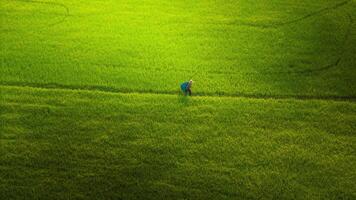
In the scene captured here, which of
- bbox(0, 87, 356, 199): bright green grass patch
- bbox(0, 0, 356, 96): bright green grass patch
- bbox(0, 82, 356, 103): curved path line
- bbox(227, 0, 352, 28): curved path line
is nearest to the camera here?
bbox(0, 87, 356, 199): bright green grass patch

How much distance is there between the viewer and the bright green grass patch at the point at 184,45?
5691mm

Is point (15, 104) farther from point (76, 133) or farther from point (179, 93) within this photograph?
point (179, 93)

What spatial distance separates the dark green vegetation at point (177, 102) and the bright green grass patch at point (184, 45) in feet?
0.10

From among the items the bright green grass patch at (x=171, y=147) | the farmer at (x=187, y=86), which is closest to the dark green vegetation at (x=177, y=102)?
the bright green grass patch at (x=171, y=147)

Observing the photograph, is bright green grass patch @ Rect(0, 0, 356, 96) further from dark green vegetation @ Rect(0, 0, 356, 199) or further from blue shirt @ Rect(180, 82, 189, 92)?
blue shirt @ Rect(180, 82, 189, 92)

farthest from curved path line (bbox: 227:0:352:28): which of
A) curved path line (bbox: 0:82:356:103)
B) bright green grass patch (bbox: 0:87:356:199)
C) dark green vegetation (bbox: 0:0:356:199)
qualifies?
bright green grass patch (bbox: 0:87:356:199)

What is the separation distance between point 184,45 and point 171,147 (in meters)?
2.59

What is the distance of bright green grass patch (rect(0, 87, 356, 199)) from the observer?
13.4ft

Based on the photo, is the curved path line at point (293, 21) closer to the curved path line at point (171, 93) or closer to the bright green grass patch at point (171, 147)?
the curved path line at point (171, 93)

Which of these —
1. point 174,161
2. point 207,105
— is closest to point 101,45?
point 207,105

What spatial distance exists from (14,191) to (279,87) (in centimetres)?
395

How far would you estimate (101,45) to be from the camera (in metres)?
6.59

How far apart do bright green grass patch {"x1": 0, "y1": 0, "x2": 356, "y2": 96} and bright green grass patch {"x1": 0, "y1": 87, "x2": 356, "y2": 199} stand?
42cm

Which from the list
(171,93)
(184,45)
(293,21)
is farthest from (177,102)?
(293,21)
